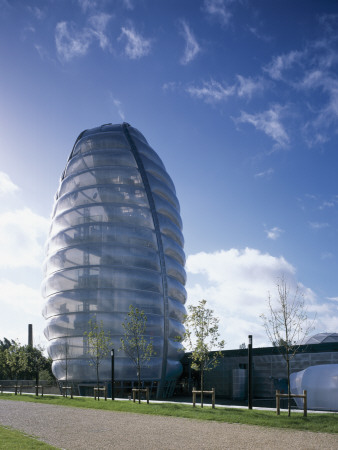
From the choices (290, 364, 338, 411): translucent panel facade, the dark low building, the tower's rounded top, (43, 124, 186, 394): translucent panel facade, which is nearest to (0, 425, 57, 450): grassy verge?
(290, 364, 338, 411): translucent panel facade

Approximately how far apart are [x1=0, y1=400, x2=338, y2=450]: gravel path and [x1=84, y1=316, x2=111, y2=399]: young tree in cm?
2326

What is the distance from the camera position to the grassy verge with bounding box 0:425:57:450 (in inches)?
603

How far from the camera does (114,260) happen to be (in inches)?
2554

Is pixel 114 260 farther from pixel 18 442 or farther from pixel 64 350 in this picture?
pixel 18 442

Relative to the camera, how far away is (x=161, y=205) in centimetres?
7262

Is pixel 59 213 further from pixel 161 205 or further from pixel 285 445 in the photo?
pixel 285 445

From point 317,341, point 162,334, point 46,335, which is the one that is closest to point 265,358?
point 317,341

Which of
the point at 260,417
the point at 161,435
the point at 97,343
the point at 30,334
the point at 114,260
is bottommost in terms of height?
the point at 30,334

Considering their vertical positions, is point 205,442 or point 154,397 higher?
point 205,442

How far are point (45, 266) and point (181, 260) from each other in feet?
69.2

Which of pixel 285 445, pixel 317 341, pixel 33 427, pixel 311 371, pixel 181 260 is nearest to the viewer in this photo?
pixel 285 445

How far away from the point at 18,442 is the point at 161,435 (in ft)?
18.5

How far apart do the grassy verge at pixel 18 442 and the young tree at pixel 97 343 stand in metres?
28.1

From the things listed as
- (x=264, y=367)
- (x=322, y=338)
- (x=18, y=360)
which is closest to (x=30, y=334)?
(x=18, y=360)
